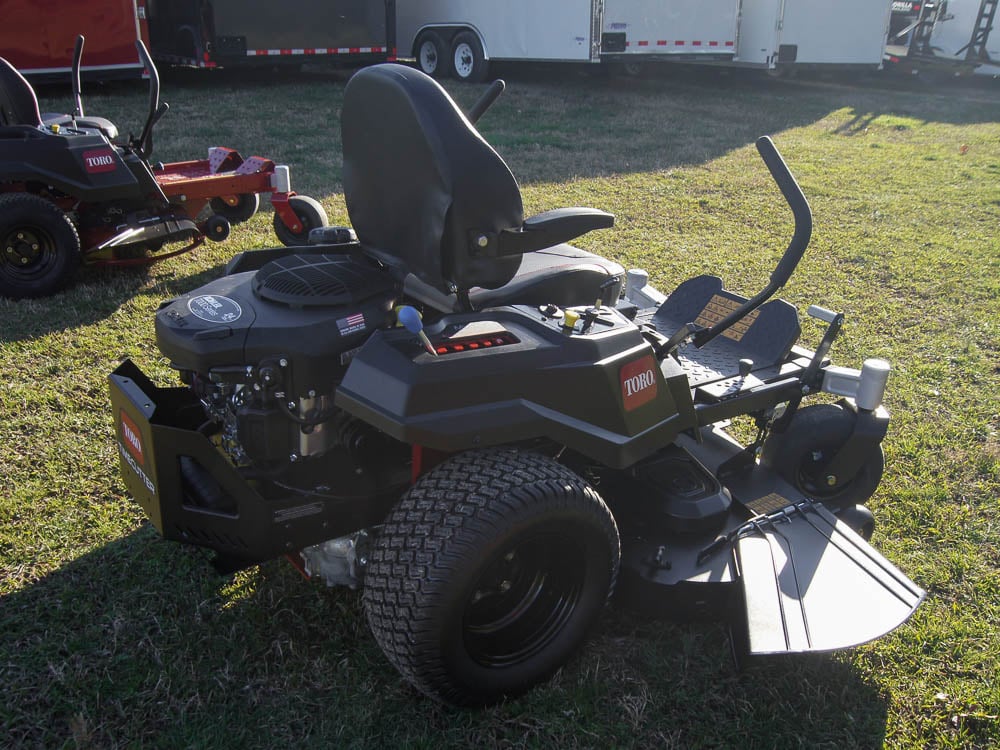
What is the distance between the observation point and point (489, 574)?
7.45 feet

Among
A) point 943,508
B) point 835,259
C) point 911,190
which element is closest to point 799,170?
point 911,190

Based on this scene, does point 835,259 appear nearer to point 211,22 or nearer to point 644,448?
point 644,448

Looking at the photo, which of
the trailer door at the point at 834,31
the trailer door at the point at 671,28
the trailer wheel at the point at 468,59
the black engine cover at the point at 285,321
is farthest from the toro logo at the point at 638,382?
the trailer door at the point at 834,31

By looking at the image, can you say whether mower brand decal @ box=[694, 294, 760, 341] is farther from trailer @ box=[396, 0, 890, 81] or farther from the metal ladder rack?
the metal ladder rack

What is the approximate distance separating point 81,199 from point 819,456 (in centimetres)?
398

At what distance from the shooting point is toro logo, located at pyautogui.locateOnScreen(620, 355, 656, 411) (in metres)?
2.30

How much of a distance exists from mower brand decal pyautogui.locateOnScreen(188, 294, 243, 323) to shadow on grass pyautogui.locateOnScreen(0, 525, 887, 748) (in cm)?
89

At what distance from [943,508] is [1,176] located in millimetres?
4695

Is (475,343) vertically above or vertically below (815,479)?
above

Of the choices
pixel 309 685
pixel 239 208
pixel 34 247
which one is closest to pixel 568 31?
pixel 239 208

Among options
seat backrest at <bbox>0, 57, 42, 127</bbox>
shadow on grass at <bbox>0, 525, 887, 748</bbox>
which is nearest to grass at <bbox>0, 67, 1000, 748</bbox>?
shadow on grass at <bbox>0, 525, 887, 748</bbox>

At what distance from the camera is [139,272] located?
5.40m

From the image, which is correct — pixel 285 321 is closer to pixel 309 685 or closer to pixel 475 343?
pixel 475 343

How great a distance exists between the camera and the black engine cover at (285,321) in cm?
227
